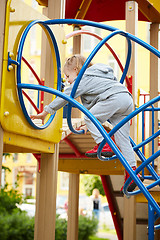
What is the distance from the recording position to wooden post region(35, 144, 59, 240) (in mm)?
3014

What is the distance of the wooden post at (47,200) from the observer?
301 centimetres

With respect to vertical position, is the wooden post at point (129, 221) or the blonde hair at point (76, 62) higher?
the blonde hair at point (76, 62)

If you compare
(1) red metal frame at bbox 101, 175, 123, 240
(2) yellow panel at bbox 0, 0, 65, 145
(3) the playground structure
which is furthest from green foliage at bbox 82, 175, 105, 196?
(2) yellow panel at bbox 0, 0, 65, 145

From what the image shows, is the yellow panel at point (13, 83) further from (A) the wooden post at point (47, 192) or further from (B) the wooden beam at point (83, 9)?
(B) the wooden beam at point (83, 9)

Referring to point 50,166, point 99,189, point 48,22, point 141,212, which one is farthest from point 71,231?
point 99,189

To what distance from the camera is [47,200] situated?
3.06 m

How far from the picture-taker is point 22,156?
2206cm

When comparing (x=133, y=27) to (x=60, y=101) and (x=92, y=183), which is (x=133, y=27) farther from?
(x=92, y=183)

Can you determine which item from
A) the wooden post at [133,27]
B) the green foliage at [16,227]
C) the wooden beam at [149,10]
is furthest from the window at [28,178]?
the wooden post at [133,27]

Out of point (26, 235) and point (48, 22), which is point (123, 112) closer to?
point (48, 22)

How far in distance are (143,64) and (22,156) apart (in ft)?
27.5

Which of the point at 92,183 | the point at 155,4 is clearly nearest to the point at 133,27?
the point at 155,4

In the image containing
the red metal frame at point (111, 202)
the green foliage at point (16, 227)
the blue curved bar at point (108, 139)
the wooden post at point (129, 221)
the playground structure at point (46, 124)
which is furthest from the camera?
the green foliage at point (16, 227)

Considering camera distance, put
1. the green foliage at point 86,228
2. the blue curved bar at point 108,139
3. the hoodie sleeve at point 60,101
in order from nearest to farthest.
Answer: the blue curved bar at point 108,139, the hoodie sleeve at point 60,101, the green foliage at point 86,228
